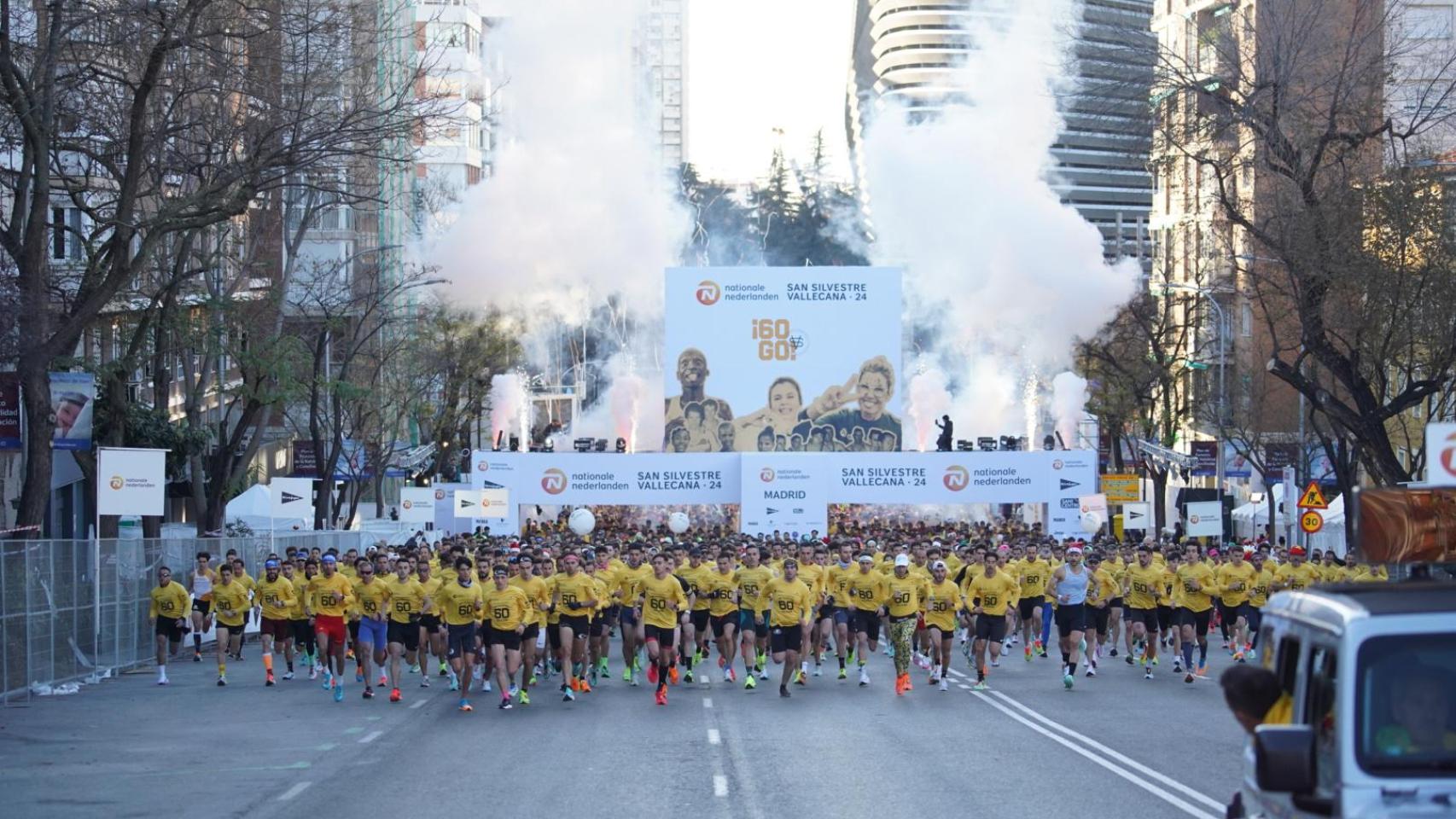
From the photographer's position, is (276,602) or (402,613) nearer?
(402,613)

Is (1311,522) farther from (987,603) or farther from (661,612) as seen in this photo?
(661,612)

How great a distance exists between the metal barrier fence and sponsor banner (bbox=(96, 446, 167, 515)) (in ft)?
1.91

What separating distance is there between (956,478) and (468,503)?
1093cm

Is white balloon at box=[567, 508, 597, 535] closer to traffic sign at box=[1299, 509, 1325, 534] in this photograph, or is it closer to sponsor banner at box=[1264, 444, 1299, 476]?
sponsor banner at box=[1264, 444, 1299, 476]

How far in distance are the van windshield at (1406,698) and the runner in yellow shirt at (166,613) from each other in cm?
2027

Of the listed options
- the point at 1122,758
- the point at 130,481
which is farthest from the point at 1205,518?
the point at 1122,758

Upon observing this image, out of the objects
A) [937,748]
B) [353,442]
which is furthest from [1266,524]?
[937,748]

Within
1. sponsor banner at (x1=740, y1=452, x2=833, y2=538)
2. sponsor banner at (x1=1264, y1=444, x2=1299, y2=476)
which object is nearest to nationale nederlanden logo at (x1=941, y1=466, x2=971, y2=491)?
sponsor banner at (x1=740, y1=452, x2=833, y2=538)

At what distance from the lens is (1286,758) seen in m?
5.64

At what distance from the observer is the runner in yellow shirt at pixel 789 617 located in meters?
21.4

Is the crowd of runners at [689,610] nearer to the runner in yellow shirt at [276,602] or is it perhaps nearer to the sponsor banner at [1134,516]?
the runner in yellow shirt at [276,602]

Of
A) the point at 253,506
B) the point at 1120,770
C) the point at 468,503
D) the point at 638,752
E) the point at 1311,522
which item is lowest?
the point at 638,752

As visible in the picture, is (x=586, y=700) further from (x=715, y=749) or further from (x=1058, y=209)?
(x=1058, y=209)

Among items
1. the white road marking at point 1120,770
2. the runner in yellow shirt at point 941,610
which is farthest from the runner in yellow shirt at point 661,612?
the white road marking at point 1120,770
